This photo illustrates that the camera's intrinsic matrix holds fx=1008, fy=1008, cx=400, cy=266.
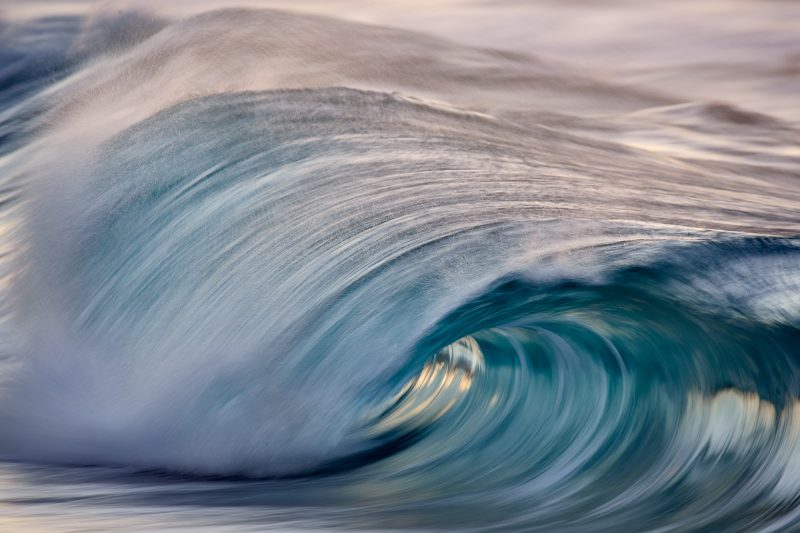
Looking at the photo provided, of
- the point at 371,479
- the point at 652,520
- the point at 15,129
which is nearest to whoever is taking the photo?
the point at 652,520

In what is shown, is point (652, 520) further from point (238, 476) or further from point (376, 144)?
point (376, 144)

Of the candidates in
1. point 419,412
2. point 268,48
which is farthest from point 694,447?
point 268,48

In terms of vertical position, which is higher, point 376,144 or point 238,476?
point 376,144

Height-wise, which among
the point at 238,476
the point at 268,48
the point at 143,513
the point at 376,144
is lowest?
the point at 143,513

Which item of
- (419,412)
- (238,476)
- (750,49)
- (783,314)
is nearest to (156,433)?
(238,476)

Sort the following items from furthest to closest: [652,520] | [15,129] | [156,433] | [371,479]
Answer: [15,129] < [156,433] < [371,479] < [652,520]

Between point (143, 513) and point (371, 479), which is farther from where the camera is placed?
point (371, 479)

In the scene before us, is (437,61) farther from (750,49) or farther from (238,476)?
(238,476)
